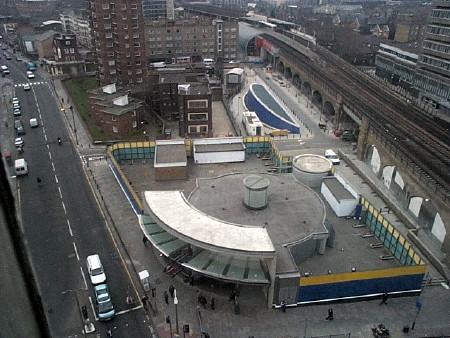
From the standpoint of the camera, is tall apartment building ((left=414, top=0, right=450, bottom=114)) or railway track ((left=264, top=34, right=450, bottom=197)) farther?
tall apartment building ((left=414, top=0, right=450, bottom=114))

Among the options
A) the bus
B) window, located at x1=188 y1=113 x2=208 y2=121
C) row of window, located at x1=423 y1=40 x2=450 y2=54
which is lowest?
the bus

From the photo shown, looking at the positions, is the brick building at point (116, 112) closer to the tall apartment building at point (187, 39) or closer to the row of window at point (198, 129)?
the row of window at point (198, 129)

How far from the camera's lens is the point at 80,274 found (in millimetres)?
33969

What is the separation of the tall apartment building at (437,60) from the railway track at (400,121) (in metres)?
6.14

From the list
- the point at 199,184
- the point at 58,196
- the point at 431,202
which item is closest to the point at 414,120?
the point at 431,202

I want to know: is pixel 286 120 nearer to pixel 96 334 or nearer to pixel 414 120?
pixel 414 120

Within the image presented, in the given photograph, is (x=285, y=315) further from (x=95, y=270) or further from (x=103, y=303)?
(x=95, y=270)

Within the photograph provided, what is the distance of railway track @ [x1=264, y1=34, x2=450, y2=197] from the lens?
46.9 m

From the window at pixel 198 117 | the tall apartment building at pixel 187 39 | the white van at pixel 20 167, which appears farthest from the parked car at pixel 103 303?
the tall apartment building at pixel 187 39

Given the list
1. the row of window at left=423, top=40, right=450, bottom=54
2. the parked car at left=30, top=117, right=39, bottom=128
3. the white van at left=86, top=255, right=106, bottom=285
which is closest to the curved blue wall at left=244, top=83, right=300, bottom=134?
the row of window at left=423, top=40, right=450, bottom=54

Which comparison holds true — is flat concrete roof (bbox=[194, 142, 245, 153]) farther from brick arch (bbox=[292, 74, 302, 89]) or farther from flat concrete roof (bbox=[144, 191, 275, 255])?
brick arch (bbox=[292, 74, 302, 89])

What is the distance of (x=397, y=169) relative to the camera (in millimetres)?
46656

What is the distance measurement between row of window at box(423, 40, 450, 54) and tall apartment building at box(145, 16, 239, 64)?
52.4m

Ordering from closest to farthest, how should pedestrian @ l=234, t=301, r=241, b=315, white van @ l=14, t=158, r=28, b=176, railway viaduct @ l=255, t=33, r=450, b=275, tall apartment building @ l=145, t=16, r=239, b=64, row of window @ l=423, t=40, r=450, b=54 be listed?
pedestrian @ l=234, t=301, r=241, b=315 < railway viaduct @ l=255, t=33, r=450, b=275 < white van @ l=14, t=158, r=28, b=176 < row of window @ l=423, t=40, r=450, b=54 < tall apartment building @ l=145, t=16, r=239, b=64
